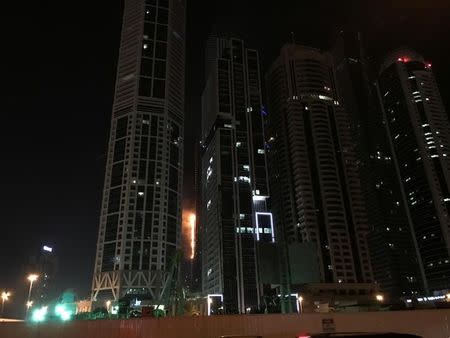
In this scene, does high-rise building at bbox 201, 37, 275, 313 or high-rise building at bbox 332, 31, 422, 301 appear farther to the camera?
high-rise building at bbox 332, 31, 422, 301

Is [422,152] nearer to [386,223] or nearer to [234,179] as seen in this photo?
[386,223]

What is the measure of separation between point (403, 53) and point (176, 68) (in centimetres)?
9184

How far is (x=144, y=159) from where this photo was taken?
138 meters

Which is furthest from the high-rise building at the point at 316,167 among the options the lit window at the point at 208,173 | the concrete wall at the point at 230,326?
the concrete wall at the point at 230,326

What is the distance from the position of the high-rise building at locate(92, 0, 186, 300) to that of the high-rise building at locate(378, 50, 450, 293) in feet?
277

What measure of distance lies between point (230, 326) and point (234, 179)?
434ft

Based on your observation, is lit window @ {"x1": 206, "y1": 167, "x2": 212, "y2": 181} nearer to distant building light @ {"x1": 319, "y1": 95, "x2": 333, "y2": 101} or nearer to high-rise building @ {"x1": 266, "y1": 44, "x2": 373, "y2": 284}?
high-rise building @ {"x1": 266, "y1": 44, "x2": 373, "y2": 284}

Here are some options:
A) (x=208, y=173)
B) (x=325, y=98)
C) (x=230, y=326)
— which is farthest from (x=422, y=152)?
(x=230, y=326)

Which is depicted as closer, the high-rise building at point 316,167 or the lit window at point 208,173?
the high-rise building at point 316,167

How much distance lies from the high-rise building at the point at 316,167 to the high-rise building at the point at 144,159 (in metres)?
38.6

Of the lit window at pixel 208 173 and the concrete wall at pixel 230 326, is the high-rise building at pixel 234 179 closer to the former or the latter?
the lit window at pixel 208 173

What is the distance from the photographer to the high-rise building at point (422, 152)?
13838cm

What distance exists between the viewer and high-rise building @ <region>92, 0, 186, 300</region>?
411ft

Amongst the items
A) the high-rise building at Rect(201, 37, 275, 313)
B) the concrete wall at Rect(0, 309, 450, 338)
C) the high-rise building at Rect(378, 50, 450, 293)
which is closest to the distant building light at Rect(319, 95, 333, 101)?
the high-rise building at Rect(378, 50, 450, 293)
